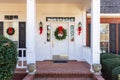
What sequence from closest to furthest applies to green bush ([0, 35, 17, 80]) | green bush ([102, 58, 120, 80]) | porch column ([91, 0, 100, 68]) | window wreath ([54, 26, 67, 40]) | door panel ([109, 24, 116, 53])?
green bush ([0, 35, 17, 80]) < green bush ([102, 58, 120, 80]) < porch column ([91, 0, 100, 68]) < window wreath ([54, 26, 67, 40]) < door panel ([109, 24, 116, 53])

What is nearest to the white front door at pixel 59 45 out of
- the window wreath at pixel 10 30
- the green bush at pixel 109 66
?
the window wreath at pixel 10 30

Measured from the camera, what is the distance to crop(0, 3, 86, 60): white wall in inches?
566

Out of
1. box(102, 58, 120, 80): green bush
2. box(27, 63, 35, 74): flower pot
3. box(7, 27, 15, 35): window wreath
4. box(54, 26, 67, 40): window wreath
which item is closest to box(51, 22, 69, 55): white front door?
box(54, 26, 67, 40): window wreath

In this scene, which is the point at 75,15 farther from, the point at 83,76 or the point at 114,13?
the point at 83,76

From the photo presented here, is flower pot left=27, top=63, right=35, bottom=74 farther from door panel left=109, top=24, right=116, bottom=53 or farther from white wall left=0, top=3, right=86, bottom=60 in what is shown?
door panel left=109, top=24, right=116, bottom=53

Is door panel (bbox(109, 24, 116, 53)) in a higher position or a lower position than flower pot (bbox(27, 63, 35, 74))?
higher

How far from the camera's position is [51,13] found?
47.5 ft

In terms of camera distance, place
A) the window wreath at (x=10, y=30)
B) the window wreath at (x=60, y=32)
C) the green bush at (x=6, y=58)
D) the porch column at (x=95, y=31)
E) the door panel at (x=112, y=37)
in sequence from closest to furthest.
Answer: the green bush at (x=6, y=58)
the porch column at (x=95, y=31)
the window wreath at (x=10, y=30)
the window wreath at (x=60, y=32)
the door panel at (x=112, y=37)

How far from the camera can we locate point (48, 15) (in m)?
14.5

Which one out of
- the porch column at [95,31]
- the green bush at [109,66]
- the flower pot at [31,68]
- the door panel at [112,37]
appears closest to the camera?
the flower pot at [31,68]

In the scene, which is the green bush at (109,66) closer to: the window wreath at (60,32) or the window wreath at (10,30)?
the window wreath at (60,32)

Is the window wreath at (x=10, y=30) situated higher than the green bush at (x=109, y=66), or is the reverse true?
the window wreath at (x=10, y=30)

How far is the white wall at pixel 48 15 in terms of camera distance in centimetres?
1437

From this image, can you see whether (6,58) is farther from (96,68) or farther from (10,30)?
(10,30)
